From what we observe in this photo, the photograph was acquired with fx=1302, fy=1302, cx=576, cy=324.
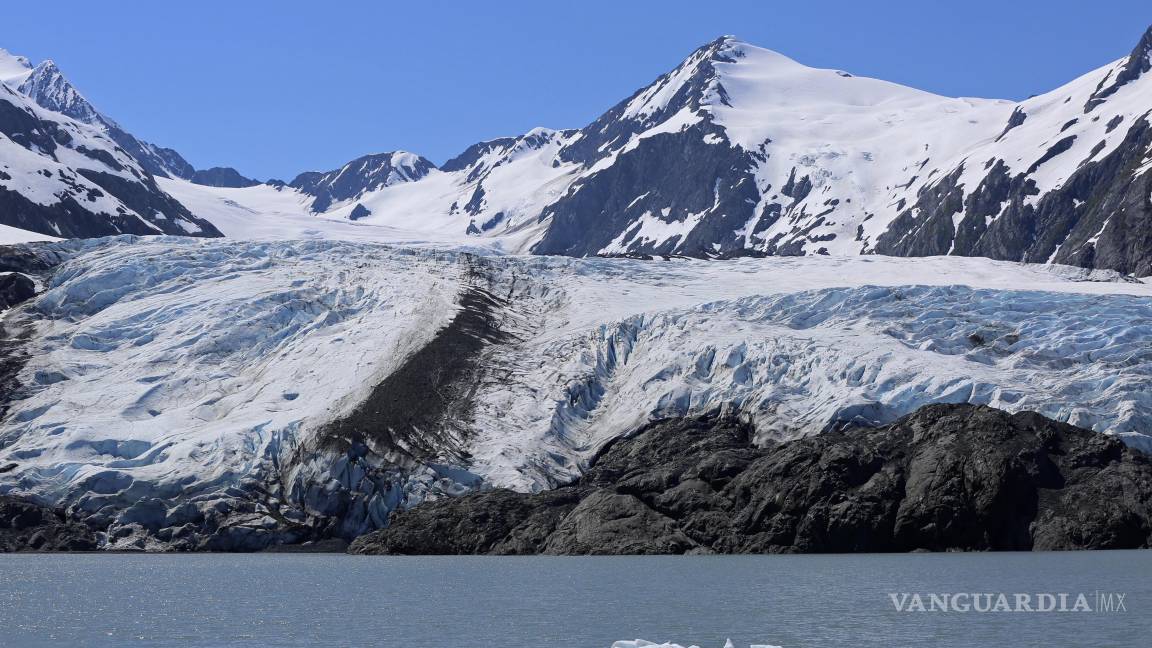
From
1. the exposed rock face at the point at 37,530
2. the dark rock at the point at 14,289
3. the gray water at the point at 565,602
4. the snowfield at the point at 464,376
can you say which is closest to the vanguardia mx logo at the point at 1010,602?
the gray water at the point at 565,602

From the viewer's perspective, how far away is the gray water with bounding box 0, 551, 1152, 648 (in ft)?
111

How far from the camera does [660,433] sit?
76938 mm

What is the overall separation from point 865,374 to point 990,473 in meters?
16.2

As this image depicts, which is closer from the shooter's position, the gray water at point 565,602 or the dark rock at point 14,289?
the gray water at point 565,602

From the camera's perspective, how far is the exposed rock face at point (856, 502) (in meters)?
61.9

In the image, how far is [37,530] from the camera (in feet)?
240

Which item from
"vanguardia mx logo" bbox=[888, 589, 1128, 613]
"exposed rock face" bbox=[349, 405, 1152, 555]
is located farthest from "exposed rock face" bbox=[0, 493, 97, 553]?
"vanguardia mx logo" bbox=[888, 589, 1128, 613]

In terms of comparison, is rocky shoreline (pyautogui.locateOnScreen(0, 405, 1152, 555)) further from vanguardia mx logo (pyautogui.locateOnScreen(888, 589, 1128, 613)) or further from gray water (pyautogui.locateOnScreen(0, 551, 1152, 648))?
vanguardia mx logo (pyautogui.locateOnScreen(888, 589, 1128, 613))

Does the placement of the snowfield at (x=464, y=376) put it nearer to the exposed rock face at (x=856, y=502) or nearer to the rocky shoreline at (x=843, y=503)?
the rocky shoreline at (x=843, y=503)

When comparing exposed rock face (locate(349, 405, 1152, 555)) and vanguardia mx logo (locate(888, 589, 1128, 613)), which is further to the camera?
exposed rock face (locate(349, 405, 1152, 555))

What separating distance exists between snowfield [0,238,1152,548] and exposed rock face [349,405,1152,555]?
431cm

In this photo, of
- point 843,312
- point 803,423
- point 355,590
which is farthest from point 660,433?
point 355,590

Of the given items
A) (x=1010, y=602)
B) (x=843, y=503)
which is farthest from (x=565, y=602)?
(x=843, y=503)

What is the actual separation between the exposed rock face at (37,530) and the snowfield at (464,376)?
1.25 metres
